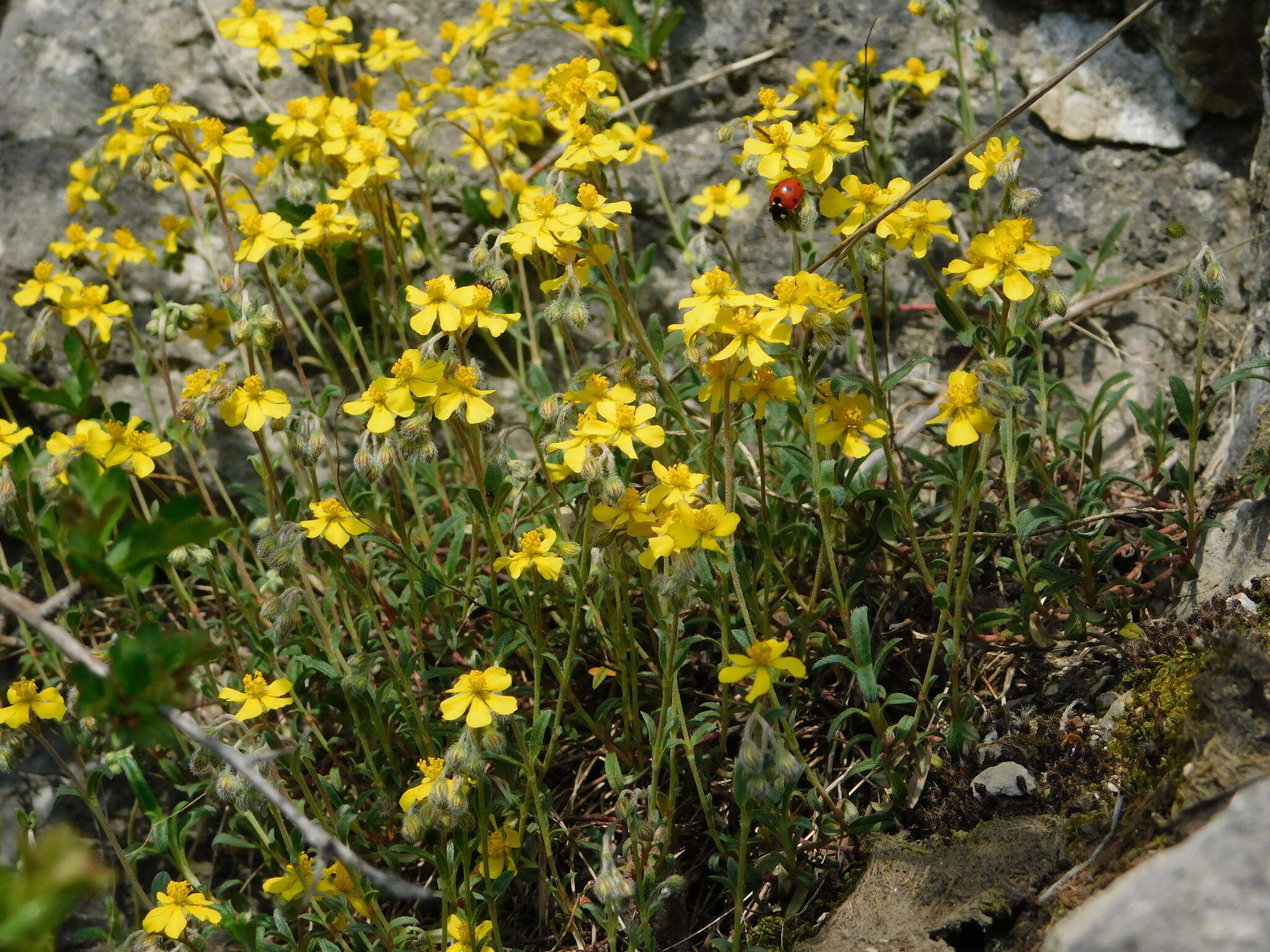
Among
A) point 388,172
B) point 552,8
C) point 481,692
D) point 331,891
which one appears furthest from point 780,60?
point 331,891

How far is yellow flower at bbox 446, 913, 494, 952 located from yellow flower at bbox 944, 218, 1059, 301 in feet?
6.82

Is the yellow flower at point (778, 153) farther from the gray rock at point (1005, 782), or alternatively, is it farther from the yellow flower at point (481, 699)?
the gray rock at point (1005, 782)

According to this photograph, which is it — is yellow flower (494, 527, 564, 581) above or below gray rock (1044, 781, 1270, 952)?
below

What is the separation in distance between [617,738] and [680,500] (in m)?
1.22

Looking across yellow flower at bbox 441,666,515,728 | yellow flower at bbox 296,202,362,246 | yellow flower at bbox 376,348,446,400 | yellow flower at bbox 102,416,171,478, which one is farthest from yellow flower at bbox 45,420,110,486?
yellow flower at bbox 441,666,515,728

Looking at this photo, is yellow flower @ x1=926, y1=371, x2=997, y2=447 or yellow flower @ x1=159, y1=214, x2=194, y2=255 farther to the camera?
yellow flower @ x1=159, y1=214, x2=194, y2=255

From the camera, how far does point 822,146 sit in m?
2.99

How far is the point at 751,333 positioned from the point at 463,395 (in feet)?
2.48

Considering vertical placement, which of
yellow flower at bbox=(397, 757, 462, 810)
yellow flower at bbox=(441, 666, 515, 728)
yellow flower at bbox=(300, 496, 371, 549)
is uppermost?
yellow flower at bbox=(300, 496, 371, 549)

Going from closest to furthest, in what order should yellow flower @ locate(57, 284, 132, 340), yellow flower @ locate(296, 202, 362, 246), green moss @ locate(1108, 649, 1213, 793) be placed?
green moss @ locate(1108, 649, 1213, 793), yellow flower @ locate(296, 202, 362, 246), yellow flower @ locate(57, 284, 132, 340)

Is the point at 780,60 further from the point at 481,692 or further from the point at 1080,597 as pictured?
the point at 481,692

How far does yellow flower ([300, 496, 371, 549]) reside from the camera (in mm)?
2949

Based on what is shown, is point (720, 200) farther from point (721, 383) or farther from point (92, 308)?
point (92, 308)

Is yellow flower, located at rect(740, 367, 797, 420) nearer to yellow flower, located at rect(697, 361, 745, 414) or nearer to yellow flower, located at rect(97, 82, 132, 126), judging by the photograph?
yellow flower, located at rect(697, 361, 745, 414)
